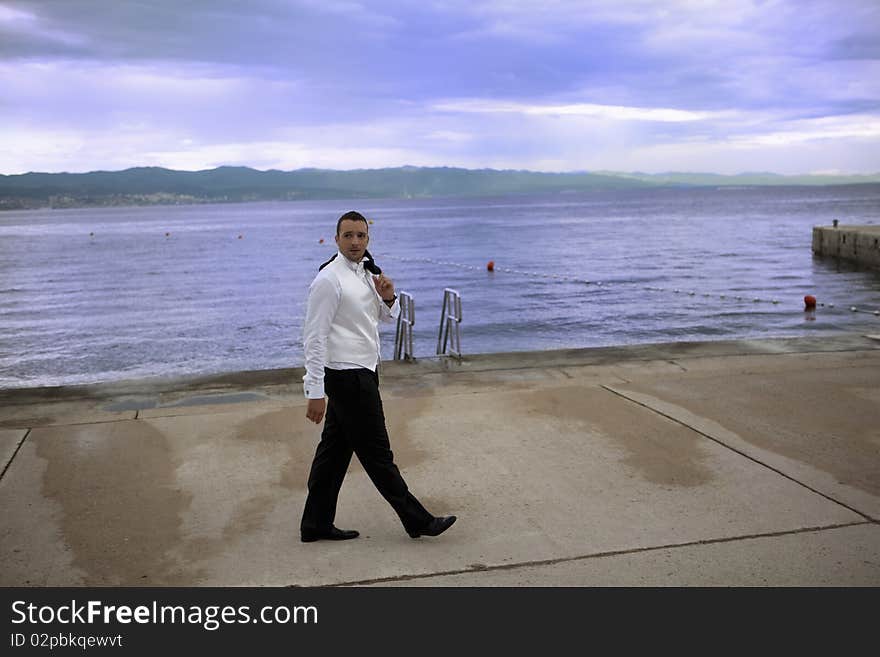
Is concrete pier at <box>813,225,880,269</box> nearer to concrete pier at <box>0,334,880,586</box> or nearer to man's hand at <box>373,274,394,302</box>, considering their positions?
concrete pier at <box>0,334,880,586</box>

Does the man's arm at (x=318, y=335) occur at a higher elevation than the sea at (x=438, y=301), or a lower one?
Result: higher

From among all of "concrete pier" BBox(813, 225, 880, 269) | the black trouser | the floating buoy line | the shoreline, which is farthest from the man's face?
"concrete pier" BBox(813, 225, 880, 269)

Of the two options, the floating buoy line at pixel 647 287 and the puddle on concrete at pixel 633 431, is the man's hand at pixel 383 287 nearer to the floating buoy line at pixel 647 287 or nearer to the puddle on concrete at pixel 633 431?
the puddle on concrete at pixel 633 431

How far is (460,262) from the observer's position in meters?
45.3

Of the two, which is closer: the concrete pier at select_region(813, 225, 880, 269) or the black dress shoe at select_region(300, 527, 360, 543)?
the black dress shoe at select_region(300, 527, 360, 543)

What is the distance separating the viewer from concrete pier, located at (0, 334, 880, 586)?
4.33 metres

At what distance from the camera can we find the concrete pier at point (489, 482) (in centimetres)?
433

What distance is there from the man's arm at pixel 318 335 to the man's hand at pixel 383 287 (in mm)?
247

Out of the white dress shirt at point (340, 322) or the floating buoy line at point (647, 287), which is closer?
the white dress shirt at point (340, 322)

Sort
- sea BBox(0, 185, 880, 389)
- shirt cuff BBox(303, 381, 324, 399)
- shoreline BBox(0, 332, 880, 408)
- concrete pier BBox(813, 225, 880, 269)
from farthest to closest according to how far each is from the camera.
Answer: concrete pier BBox(813, 225, 880, 269), sea BBox(0, 185, 880, 389), shoreline BBox(0, 332, 880, 408), shirt cuff BBox(303, 381, 324, 399)

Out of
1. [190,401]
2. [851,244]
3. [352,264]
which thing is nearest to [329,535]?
[352,264]

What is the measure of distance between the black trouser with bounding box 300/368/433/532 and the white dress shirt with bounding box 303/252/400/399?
0.10 metres

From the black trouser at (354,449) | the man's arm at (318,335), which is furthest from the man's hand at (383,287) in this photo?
the black trouser at (354,449)
